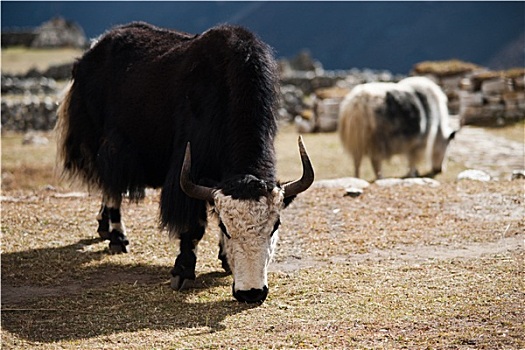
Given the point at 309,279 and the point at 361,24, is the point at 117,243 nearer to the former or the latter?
the point at 309,279

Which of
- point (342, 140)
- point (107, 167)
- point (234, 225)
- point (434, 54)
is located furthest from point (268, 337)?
point (434, 54)

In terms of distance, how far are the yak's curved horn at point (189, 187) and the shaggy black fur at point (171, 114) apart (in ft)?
0.62

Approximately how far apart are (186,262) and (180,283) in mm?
162

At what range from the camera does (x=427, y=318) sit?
4.43 meters

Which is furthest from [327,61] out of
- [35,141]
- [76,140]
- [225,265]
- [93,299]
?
[93,299]

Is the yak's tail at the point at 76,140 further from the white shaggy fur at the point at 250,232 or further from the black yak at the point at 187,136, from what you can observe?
the white shaggy fur at the point at 250,232

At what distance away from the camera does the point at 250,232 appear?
15.4 ft

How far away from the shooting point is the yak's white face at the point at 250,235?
467 cm

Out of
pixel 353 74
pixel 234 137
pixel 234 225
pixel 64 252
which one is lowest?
pixel 64 252

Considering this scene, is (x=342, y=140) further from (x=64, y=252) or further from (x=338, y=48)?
(x=338, y=48)

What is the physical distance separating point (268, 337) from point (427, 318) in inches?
39.3

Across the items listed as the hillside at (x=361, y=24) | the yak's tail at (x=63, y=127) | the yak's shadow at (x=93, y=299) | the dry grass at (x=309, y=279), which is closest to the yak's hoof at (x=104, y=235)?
the dry grass at (x=309, y=279)

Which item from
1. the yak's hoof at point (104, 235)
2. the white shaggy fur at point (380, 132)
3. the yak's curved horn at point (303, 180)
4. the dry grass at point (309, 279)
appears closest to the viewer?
the dry grass at point (309, 279)

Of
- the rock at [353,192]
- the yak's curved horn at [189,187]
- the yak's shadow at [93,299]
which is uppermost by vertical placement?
the yak's curved horn at [189,187]
